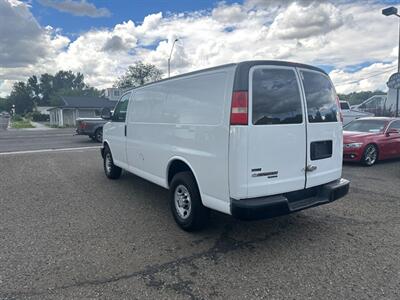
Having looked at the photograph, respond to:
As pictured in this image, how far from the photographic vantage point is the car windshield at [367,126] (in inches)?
358

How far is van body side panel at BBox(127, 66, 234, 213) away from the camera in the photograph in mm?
3338

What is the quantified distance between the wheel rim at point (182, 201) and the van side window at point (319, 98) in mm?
1903

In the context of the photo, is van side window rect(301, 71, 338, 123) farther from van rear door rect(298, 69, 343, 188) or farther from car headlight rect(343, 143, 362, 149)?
car headlight rect(343, 143, 362, 149)

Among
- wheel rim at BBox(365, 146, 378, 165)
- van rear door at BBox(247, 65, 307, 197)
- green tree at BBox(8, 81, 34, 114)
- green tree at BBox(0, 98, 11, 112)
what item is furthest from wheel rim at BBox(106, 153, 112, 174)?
green tree at BBox(0, 98, 11, 112)

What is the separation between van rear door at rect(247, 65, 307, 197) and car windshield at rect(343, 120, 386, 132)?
688cm

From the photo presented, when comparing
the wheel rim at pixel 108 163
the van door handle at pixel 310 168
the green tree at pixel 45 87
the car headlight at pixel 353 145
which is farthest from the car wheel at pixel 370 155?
the green tree at pixel 45 87

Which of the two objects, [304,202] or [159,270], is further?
[304,202]

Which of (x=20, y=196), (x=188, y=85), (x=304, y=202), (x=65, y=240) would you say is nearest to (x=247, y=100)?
(x=188, y=85)

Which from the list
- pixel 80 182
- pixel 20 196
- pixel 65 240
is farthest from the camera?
pixel 80 182

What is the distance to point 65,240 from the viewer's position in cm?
383

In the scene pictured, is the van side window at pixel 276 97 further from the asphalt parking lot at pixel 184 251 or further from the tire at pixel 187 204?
the asphalt parking lot at pixel 184 251

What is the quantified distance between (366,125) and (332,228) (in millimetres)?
6543

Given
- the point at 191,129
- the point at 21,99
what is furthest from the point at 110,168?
the point at 21,99

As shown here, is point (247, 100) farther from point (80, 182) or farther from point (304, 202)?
point (80, 182)
